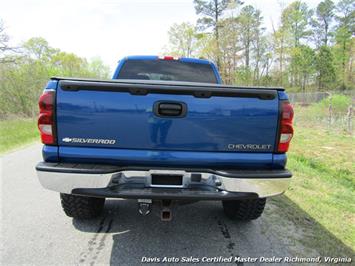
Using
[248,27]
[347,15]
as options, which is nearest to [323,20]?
[347,15]

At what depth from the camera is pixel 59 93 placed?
2.24 m

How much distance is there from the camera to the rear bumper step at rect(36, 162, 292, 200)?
2199mm

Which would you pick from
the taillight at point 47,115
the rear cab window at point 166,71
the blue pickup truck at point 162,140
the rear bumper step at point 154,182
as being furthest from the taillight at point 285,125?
the rear cab window at point 166,71

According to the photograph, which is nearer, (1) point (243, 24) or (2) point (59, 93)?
(2) point (59, 93)

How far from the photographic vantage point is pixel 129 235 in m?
2.97

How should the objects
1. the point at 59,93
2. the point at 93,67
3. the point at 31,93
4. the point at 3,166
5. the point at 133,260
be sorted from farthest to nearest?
the point at 93,67, the point at 31,93, the point at 3,166, the point at 133,260, the point at 59,93

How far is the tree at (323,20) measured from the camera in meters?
50.8

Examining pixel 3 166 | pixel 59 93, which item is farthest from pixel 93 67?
pixel 59 93

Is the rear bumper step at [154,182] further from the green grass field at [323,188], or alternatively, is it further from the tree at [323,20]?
the tree at [323,20]

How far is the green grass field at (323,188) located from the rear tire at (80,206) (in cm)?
252

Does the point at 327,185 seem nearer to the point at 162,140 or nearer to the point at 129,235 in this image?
the point at 129,235

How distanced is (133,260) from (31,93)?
2366 cm

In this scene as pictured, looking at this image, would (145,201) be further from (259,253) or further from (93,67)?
(93,67)

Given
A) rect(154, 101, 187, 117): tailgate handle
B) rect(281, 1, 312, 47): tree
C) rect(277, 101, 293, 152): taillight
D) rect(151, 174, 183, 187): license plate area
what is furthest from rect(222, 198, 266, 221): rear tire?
rect(281, 1, 312, 47): tree
